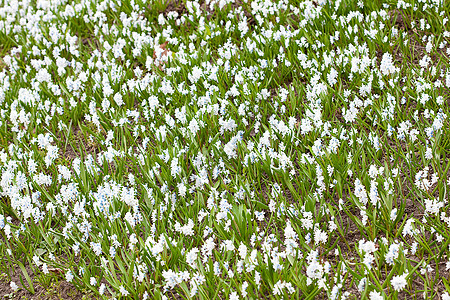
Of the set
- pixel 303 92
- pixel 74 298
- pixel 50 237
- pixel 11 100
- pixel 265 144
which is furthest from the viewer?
pixel 11 100

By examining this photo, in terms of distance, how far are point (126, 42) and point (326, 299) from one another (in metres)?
4.42

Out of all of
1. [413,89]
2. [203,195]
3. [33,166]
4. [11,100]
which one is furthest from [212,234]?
[11,100]

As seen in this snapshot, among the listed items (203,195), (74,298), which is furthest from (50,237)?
(203,195)

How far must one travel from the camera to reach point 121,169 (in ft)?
13.6

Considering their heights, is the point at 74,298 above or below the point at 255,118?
below

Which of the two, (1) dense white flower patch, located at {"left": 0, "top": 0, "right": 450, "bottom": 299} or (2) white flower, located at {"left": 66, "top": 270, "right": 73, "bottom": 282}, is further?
(2) white flower, located at {"left": 66, "top": 270, "right": 73, "bottom": 282}

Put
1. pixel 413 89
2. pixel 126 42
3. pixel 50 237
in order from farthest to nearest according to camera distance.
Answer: pixel 126 42 → pixel 413 89 → pixel 50 237

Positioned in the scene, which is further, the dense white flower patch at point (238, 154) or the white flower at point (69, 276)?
the white flower at point (69, 276)

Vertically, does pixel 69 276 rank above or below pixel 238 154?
below

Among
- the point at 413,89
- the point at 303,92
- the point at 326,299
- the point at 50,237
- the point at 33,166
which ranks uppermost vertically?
the point at 33,166

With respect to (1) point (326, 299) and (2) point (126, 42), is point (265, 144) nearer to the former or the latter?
(1) point (326, 299)

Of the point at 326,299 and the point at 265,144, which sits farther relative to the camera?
the point at 265,144

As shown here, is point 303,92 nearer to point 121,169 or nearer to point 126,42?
point 121,169

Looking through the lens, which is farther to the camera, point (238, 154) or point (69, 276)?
point (238, 154)
